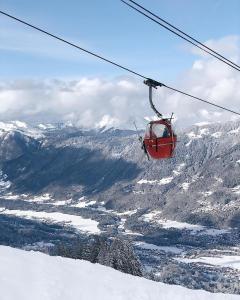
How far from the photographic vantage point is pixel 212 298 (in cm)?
2777

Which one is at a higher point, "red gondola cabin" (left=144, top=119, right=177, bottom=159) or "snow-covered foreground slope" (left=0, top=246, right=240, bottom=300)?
"red gondola cabin" (left=144, top=119, right=177, bottom=159)

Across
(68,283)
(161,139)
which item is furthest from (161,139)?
(68,283)

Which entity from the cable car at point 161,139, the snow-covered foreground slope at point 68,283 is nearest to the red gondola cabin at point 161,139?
the cable car at point 161,139

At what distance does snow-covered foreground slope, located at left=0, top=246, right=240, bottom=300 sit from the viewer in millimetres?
24000

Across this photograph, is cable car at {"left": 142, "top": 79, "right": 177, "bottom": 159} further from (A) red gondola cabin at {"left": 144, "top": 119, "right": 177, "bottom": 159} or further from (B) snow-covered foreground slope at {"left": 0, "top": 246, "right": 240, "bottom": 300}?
(B) snow-covered foreground slope at {"left": 0, "top": 246, "right": 240, "bottom": 300}

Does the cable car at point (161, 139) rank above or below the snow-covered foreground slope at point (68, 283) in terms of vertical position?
above

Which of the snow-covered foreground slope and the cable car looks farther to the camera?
the cable car

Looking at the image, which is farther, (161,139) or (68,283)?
(161,139)

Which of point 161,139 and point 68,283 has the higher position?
point 161,139

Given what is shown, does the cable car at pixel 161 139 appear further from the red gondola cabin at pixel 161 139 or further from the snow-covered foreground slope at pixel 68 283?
the snow-covered foreground slope at pixel 68 283

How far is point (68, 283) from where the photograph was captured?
A: 25719mm

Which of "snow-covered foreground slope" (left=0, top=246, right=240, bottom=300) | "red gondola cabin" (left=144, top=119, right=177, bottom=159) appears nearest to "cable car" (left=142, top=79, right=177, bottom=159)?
"red gondola cabin" (left=144, top=119, right=177, bottom=159)

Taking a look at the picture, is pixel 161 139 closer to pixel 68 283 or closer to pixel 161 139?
pixel 161 139

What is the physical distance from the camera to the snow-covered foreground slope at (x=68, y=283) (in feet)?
78.7
